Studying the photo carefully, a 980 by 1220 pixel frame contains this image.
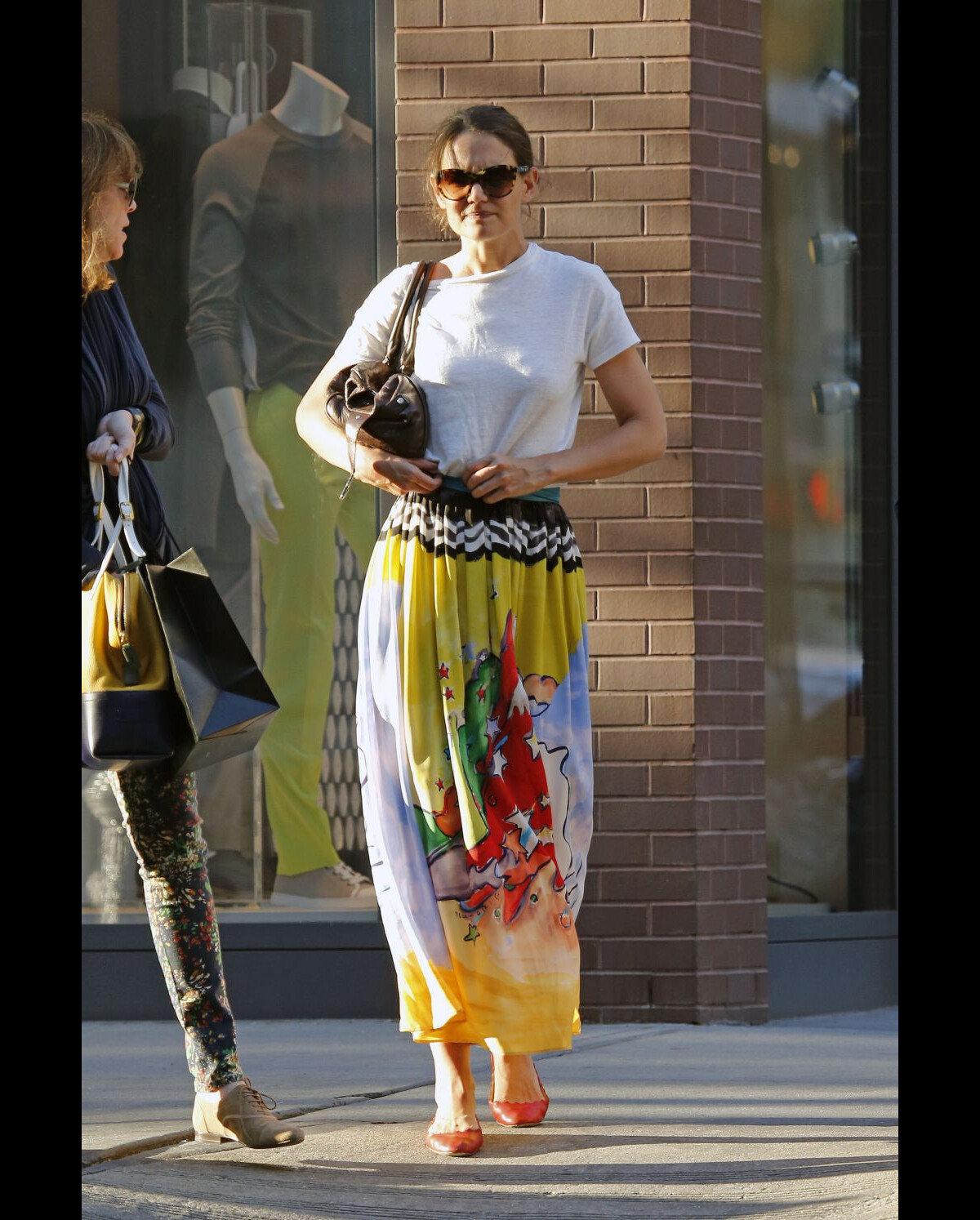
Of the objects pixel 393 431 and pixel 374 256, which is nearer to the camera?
pixel 393 431

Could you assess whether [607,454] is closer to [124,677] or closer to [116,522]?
[116,522]

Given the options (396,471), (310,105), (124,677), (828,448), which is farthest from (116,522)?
(828,448)

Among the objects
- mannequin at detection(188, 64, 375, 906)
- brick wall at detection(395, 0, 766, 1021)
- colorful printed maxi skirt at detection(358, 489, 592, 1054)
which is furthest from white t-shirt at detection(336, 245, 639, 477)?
mannequin at detection(188, 64, 375, 906)

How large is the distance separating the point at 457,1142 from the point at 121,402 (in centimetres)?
166

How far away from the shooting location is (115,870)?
6.16 metres

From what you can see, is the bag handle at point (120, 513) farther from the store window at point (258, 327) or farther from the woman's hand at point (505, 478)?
the store window at point (258, 327)

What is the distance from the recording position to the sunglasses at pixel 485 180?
12.6ft

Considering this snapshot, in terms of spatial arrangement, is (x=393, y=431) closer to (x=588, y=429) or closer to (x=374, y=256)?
(x=588, y=429)

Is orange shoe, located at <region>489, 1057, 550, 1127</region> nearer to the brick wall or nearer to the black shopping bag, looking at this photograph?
the black shopping bag

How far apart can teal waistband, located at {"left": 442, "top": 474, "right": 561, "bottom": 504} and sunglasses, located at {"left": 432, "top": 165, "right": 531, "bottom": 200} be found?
621 millimetres

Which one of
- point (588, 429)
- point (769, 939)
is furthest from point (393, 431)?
point (769, 939)

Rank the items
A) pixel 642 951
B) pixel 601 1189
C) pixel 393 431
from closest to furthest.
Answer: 1. pixel 601 1189
2. pixel 393 431
3. pixel 642 951

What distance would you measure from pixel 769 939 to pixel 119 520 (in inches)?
128

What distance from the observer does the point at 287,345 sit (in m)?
6.16
